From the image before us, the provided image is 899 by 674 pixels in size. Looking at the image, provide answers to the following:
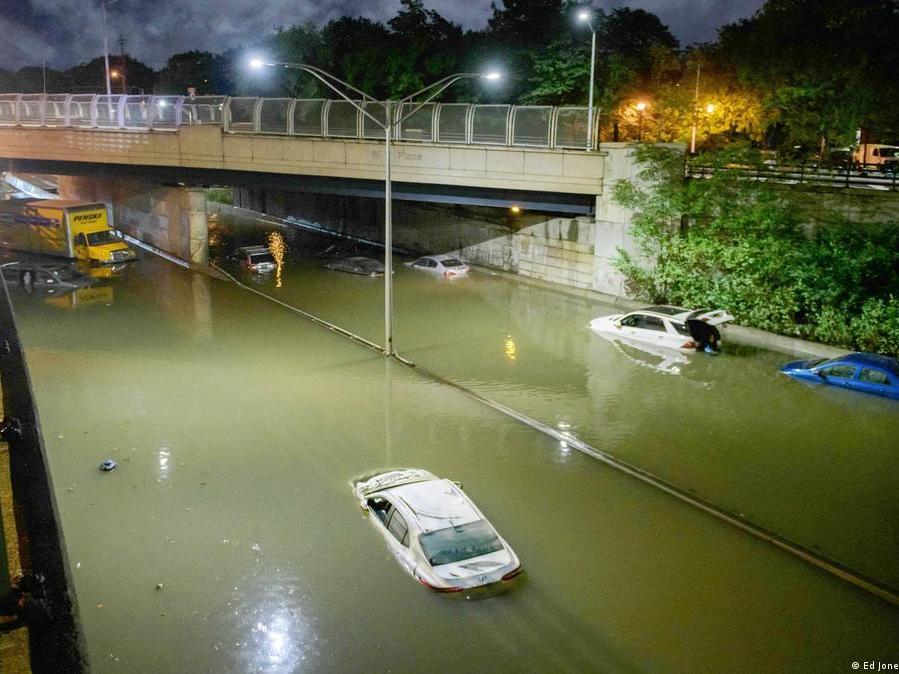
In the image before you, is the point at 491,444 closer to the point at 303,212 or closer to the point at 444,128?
the point at 444,128

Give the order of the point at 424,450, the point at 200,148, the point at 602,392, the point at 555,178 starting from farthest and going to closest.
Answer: the point at 200,148 → the point at 555,178 → the point at 602,392 → the point at 424,450

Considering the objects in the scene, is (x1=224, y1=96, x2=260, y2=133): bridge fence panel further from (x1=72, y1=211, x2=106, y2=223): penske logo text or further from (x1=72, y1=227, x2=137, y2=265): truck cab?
(x1=72, y1=227, x2=137, y2=265): truck cab

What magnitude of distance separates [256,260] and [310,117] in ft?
25.7

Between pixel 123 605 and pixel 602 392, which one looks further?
pixel 602 392

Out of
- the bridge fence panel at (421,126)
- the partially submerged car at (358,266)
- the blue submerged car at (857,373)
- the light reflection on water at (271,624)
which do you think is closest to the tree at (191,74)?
the partially submerged car at (358,266)

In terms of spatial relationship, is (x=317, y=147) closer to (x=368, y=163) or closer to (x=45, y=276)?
(x=368, y=163)

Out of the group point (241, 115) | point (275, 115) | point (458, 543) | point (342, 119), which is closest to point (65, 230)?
point (241, 115)

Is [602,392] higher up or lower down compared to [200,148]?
lower down

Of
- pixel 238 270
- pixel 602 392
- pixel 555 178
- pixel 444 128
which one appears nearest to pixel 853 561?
pixel 602 392

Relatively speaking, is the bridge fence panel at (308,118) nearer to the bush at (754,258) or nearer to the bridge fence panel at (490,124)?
the bridge fence panel at (490,124)

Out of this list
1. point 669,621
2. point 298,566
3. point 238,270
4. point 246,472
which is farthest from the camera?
point 238,270

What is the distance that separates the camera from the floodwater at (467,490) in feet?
32.2

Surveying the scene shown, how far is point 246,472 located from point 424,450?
3.61 m

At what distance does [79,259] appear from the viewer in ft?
120
